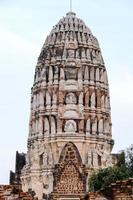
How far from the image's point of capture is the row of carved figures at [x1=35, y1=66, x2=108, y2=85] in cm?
6375

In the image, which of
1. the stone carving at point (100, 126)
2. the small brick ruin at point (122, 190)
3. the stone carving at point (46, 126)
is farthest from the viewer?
the stone carving at point (100, 126)

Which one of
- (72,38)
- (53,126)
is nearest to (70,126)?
(53,126)

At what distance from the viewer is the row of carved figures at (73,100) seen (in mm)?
63062

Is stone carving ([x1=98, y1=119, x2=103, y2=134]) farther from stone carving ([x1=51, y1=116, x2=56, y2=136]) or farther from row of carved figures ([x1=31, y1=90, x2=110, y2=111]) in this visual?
stone carving ([x1=51, y1=116, x2=56, y2=136])

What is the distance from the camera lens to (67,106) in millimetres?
62969

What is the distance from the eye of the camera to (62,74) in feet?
209

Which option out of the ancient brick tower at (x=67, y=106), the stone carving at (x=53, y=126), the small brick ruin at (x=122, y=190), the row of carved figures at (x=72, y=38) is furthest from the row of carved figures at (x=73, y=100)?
the small brick ruin at (x=122, y=190)

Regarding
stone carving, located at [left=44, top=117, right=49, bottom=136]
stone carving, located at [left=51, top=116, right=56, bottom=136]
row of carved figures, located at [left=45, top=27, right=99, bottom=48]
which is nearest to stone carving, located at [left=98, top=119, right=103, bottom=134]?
stone carving, located at [left=51, top=116, right=56, bottom=136]

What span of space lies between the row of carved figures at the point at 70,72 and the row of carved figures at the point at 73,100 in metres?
1.21

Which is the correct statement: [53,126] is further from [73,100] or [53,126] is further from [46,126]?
[73,100]

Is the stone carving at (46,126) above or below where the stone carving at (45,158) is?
above

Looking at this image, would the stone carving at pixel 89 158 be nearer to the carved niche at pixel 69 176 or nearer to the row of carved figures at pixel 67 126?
the row of carved figures at pixel 67 126

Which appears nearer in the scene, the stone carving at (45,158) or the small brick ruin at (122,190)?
the small brick ruin at (122,190)

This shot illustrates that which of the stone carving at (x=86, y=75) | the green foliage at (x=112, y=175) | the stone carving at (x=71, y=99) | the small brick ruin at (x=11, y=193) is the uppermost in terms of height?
the stone carving at (x=86, y=75)
